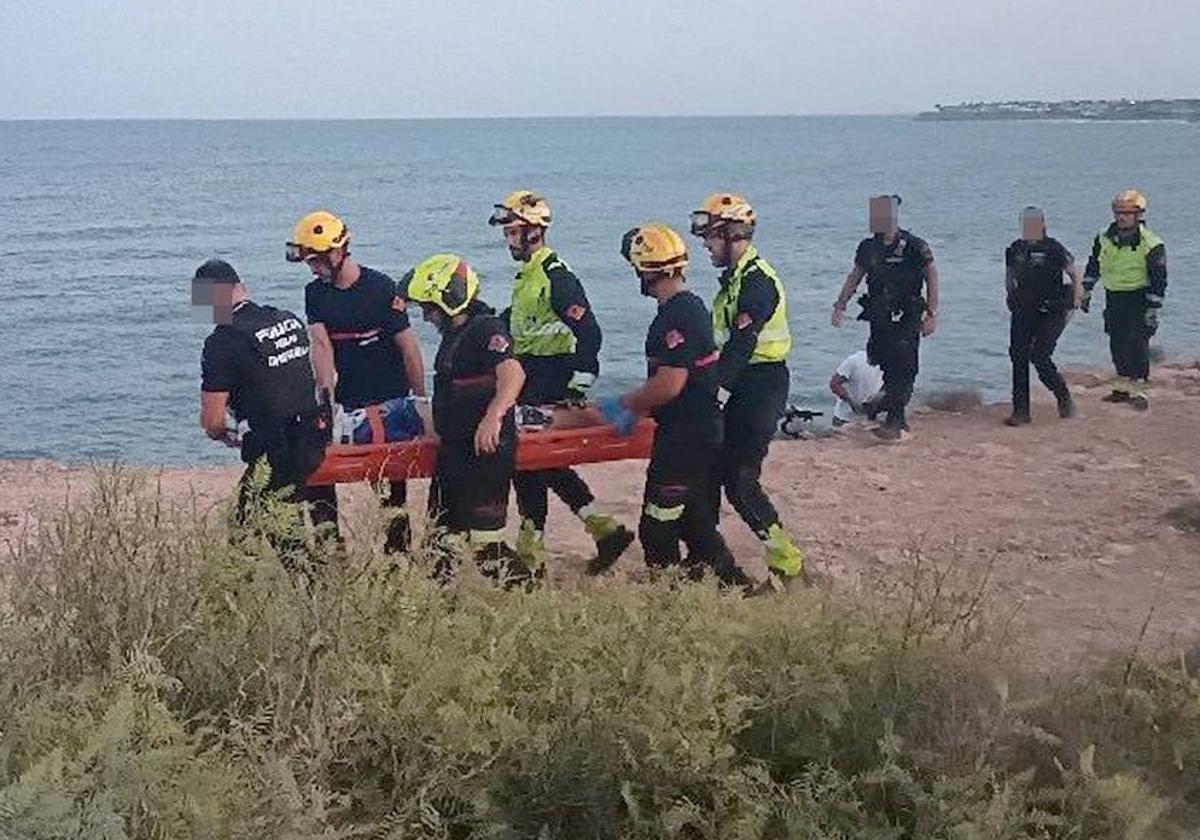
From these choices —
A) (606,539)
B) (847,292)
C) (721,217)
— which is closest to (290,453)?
(606,539)

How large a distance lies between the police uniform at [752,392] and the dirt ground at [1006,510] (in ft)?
1.78

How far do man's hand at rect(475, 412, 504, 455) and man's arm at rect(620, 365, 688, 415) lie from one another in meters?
0.69

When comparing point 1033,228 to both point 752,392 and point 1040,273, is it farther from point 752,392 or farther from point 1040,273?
Answer: point 752,392

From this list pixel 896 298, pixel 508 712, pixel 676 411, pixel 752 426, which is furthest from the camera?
pixel 896 298

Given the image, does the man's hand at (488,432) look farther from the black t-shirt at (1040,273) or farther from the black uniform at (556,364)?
the black t-shirt at (1040,273)

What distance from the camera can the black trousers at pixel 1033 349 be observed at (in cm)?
1127

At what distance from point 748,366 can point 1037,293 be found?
5415 mm

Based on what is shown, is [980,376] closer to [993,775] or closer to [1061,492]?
[1061,492]

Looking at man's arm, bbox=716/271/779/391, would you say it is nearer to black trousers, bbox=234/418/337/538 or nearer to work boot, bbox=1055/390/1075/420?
black trousers, bbox=234/418/337/538

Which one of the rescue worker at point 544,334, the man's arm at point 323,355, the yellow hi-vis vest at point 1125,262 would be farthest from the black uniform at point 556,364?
the yellow hi-vis vest at point 1125,262

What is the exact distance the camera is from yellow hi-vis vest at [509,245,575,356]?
689 cm

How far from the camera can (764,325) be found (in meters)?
6.43

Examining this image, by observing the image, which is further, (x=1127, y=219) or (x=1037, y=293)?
(x=1127, y=219)

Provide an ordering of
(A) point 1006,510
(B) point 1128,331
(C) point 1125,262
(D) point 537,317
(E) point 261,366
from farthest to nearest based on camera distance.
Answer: (B) point 1128,331, (C) point 1125,262, (A) point 1006,510, (D) point 537,317, (E) point 261,366
